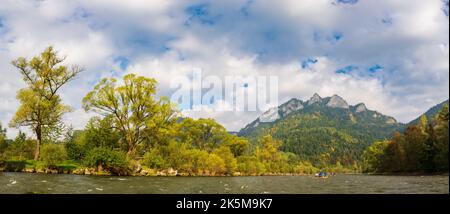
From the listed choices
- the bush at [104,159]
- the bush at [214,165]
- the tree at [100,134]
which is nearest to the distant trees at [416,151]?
the bush at [214,165]

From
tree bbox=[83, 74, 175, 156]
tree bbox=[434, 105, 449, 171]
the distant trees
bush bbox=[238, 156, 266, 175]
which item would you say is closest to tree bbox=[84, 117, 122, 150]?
tree bbox=[83, 74, 175, 156]

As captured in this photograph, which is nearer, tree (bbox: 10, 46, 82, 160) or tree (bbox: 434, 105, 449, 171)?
tree (bbox: 434, 105, 449, 171)

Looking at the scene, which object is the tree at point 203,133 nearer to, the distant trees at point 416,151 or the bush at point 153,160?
the bush at point 153,160

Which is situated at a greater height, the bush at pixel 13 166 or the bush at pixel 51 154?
the bush at pixel 51 154

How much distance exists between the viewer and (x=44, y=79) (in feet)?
166

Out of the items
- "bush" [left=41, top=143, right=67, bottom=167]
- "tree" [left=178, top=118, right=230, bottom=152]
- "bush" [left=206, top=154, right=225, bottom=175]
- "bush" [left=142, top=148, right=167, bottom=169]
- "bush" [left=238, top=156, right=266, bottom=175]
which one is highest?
"tree" [left=178, top=118, right=230, bottom=152]

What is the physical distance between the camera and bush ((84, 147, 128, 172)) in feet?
149

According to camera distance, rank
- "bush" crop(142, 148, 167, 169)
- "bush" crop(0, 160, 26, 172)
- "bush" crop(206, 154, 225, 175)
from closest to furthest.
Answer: "bush" crop(0, 160, 26, 172)
"bush" crop(142, 148, 167, 169)
"bush" crop(206, 154, 225, 175)

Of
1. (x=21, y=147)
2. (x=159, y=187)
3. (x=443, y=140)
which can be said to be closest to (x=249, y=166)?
(x=21, y=147)

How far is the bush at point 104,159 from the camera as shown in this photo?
45.3 metres

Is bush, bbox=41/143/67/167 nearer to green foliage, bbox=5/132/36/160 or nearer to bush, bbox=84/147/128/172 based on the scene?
bush, bbox=84/147/128/172
